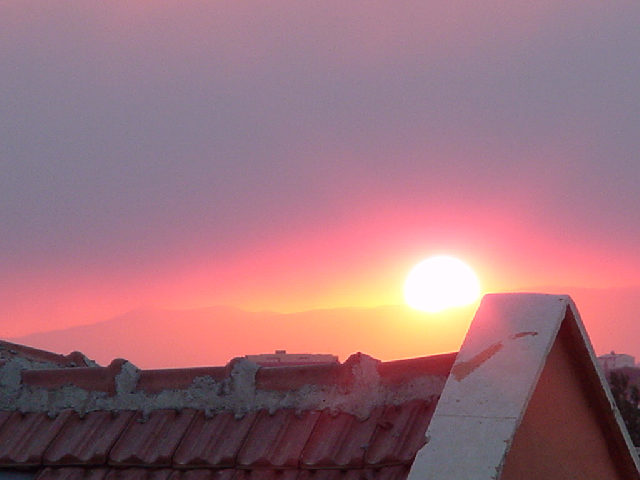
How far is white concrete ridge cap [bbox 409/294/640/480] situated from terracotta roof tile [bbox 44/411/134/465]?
2.00 meters

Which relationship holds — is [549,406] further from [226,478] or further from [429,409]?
[226,478]

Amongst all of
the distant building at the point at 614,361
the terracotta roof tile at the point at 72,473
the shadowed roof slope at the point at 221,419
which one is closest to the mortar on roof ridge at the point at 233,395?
the shadowed roof slope at the point at 221,419

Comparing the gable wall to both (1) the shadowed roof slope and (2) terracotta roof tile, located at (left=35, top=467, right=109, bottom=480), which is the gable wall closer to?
(1) the shadowed roof slope

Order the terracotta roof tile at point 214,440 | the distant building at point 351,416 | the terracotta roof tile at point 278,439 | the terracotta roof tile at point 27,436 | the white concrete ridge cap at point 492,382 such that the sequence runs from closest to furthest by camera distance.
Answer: the white concrete ridge cap at point 492,382 → the distant building at point 351,416 → the terracotta roof tile at point 278,439 → the terracotta roof tile at point 214,440 → the terracotta roof tile at point 27,436

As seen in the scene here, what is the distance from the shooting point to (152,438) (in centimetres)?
540

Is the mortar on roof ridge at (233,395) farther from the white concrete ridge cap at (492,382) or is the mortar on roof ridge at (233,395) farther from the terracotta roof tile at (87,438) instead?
the white concrete ridge cap at (492,382)

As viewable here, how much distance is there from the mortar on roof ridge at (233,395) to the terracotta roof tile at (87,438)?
0.07m

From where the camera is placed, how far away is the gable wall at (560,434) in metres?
4.51

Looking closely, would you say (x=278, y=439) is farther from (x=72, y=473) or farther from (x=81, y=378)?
(x=81, y=378)

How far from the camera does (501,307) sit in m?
4.95

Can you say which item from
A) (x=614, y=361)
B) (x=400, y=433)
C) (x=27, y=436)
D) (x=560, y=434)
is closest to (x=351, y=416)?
(x=400, y=433)

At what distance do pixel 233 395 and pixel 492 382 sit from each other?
62.3 inches

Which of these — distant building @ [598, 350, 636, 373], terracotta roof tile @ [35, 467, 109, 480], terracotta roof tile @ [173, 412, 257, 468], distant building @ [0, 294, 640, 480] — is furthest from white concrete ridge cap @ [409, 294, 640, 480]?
distant building @ [598, 350, 636, 373]

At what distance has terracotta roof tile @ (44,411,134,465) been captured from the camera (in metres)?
5.40
